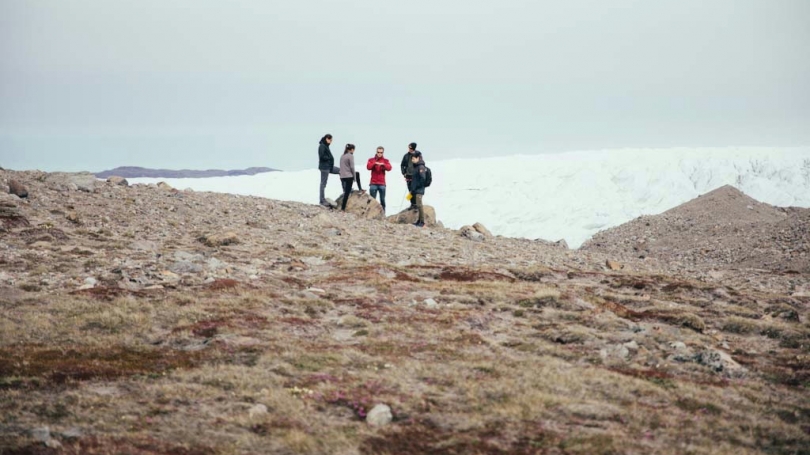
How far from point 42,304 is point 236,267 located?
725 cm

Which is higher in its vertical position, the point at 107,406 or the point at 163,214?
the point at 163,214

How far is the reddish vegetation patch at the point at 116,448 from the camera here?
A: 28.6 ft

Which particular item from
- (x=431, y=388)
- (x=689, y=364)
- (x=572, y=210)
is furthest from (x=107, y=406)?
(x=572, y=210)

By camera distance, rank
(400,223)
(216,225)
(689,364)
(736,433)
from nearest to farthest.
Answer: (736,433) → (689,364) → (216,225) → (400,223)

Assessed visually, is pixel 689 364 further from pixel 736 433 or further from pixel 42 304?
pixel 42 304

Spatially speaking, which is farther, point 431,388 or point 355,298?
point 355,298

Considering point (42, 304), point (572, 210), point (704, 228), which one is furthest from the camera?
point (572, 210)

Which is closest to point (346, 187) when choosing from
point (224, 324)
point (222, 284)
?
point (222, 284)

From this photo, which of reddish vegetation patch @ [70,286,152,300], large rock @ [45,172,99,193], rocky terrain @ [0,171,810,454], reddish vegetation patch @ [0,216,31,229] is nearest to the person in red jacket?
rocky terrain @ [0,171,810,454]

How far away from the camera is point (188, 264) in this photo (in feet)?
72.8

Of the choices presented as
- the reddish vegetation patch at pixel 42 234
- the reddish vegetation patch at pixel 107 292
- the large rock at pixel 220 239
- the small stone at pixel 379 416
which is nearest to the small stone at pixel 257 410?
the small stone at pixel 379 416

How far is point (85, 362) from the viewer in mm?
12609

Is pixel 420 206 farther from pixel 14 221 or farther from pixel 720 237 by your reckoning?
pixel 720 237

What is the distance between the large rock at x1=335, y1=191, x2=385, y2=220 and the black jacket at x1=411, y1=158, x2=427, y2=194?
4.30 meters
